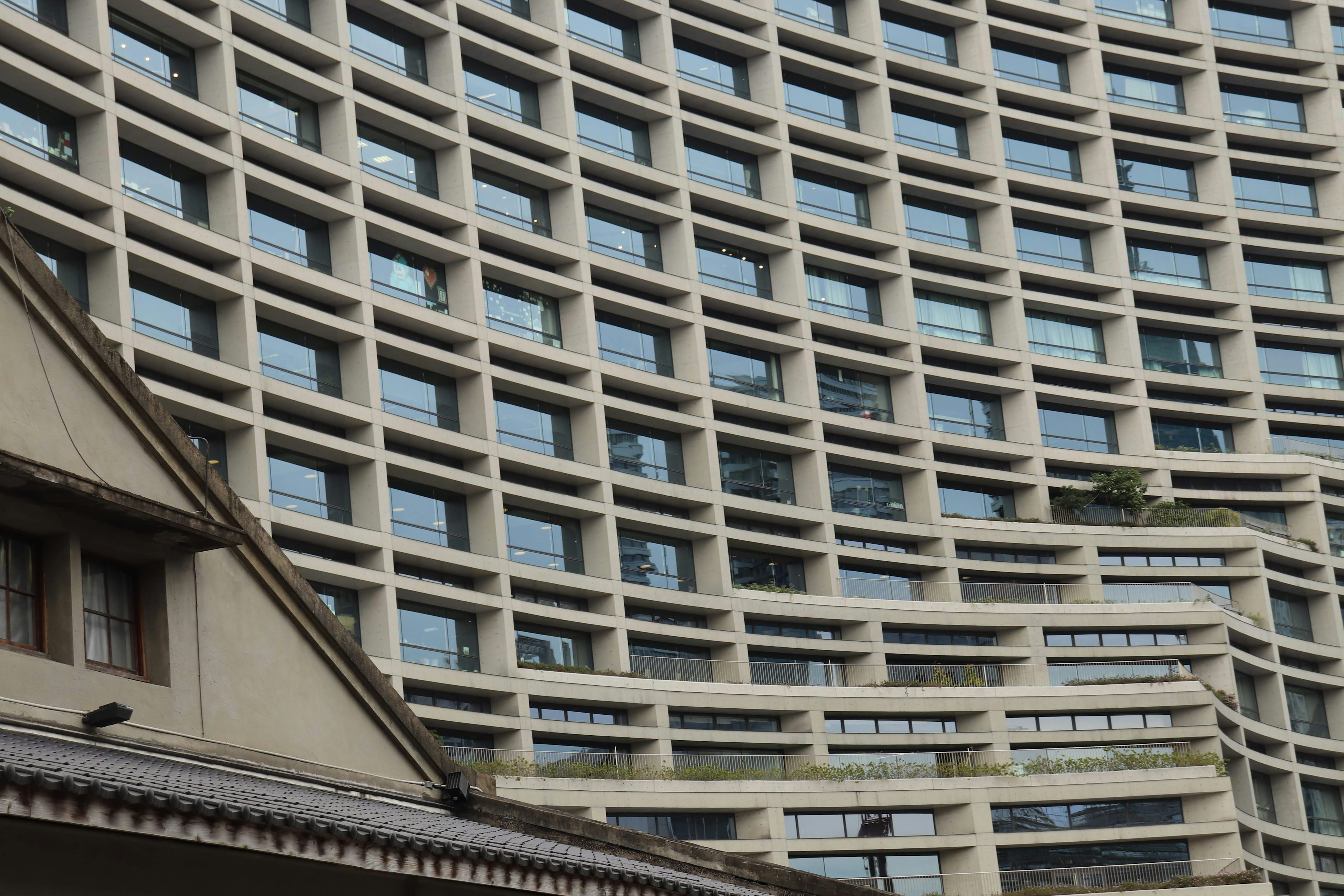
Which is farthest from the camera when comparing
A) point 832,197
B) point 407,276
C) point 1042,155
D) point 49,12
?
point 1042,155

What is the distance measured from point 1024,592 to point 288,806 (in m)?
64.5

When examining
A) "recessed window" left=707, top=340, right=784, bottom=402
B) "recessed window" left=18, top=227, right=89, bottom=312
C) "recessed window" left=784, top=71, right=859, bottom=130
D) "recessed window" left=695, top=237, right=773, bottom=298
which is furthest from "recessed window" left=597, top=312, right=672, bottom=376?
"recessed window" left=18, top=227, right=89, bottom=312

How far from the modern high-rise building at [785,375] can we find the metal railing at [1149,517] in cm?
33

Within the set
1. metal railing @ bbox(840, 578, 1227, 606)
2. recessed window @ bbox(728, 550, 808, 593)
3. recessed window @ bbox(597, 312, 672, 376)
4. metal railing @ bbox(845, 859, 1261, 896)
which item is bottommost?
metal railing @ bbox(845, 859, 1261, 896)

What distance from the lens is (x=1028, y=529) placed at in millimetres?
75562

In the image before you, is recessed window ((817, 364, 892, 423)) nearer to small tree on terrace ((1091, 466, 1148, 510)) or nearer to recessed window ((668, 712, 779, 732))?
small tree on terrace ((1091, 466, 1148, 510))

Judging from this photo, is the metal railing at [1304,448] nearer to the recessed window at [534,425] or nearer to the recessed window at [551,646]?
the recessed window at [534,425]

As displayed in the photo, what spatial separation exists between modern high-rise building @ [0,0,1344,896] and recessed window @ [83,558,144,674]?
35.2 meters

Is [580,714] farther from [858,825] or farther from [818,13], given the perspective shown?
[818,13]

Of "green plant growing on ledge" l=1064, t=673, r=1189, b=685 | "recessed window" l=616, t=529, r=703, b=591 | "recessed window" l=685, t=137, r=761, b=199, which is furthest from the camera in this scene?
"recessed window" l=685, t=137, r=761, b=199

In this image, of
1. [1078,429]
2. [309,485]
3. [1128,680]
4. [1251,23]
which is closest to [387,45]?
[309,485]

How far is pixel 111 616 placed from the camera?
51.2ft

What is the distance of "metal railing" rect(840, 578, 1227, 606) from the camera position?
7225 cm

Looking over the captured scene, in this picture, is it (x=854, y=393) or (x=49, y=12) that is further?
(x=854, y=393)
